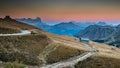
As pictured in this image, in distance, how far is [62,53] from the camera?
522ft

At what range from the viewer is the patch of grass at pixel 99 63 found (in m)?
144

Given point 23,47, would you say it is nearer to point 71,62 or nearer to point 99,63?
A: point 71,62

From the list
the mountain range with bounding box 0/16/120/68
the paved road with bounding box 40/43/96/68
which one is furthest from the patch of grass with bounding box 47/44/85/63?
the paved road with bounding box 40/43/96/68

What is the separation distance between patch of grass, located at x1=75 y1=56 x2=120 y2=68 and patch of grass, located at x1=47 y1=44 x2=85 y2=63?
39.9 feet

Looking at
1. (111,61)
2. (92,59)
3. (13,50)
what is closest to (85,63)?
(92,59)

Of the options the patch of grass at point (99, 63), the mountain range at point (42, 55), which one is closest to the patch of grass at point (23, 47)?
the mountain range at point (42, 55)

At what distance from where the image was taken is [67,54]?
159m

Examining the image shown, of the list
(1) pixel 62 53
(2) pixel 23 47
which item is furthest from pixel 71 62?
(2) pixel 23 47

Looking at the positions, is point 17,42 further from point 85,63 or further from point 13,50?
point 85,63

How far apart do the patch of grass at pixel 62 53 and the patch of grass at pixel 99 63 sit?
1217 cm

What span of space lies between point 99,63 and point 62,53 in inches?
967

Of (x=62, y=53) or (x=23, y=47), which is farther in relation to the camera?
(x=23, y=47)

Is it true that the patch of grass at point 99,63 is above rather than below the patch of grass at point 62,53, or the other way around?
below

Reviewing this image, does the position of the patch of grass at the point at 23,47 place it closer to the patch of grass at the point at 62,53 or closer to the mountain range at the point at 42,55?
the mountain range at the point at 42,55
